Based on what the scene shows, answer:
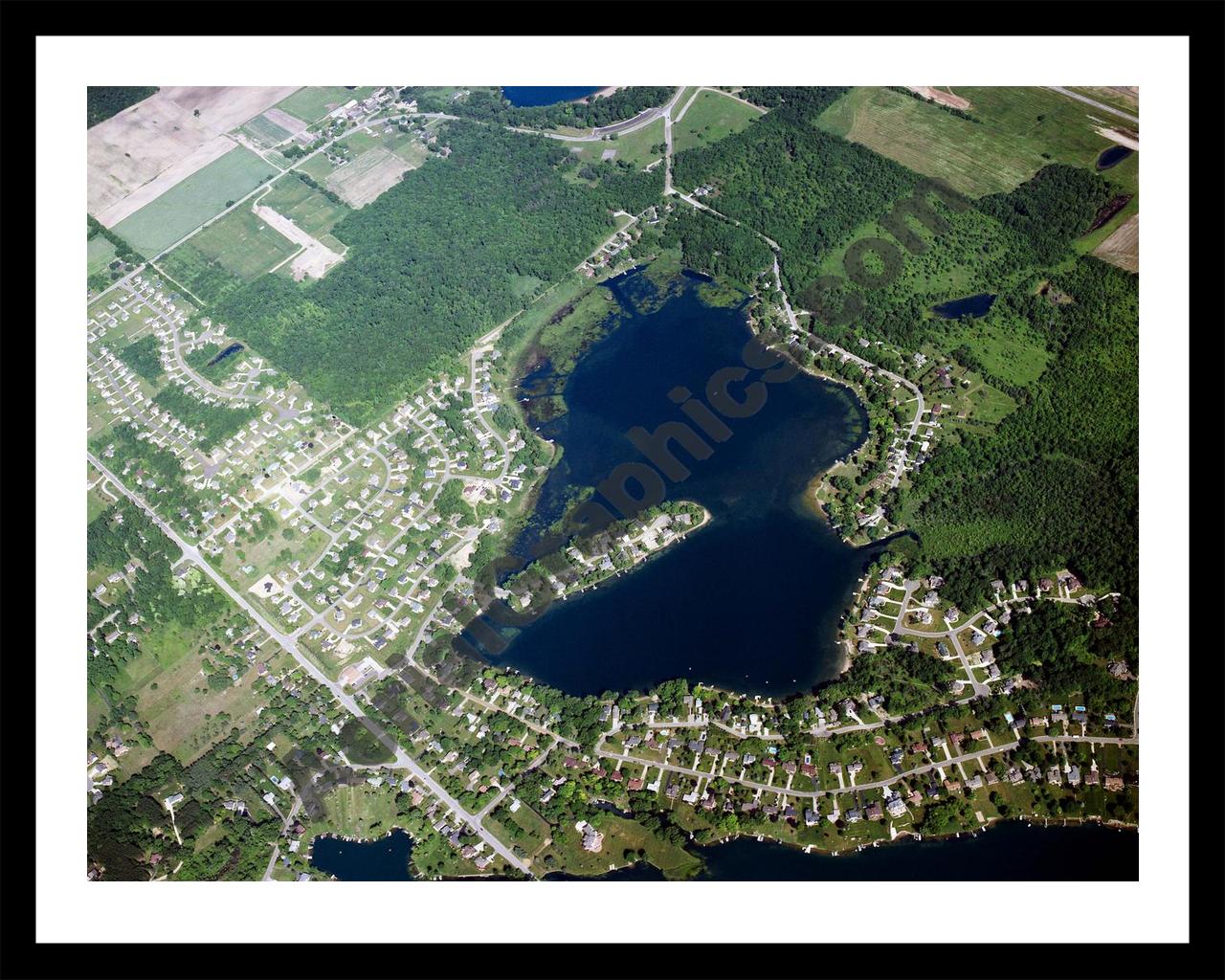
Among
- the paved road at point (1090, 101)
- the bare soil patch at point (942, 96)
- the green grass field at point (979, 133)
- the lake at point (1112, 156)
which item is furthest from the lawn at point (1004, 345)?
the paved road at point (1090, 101)

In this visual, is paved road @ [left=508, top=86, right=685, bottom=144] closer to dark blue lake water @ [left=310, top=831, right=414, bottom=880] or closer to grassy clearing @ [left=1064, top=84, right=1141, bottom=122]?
grassy clearing @ [left=1064, top=84, right=1141, bottom=122]

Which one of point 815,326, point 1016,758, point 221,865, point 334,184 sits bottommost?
point 1016,758

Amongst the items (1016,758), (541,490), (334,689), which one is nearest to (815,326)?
(541,490)

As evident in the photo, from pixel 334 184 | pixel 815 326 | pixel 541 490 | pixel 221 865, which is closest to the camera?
pixel 221 865

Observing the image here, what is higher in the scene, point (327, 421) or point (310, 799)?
point (327, 421)

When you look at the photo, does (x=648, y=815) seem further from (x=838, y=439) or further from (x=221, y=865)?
(x=838, y=439)

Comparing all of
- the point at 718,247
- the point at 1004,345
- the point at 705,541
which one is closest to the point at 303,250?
the point at 718,247

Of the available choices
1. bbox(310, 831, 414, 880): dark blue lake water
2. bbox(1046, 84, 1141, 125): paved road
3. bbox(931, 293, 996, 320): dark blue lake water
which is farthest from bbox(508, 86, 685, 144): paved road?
bbox(310, 831, 414, 880): dark blue lake water
